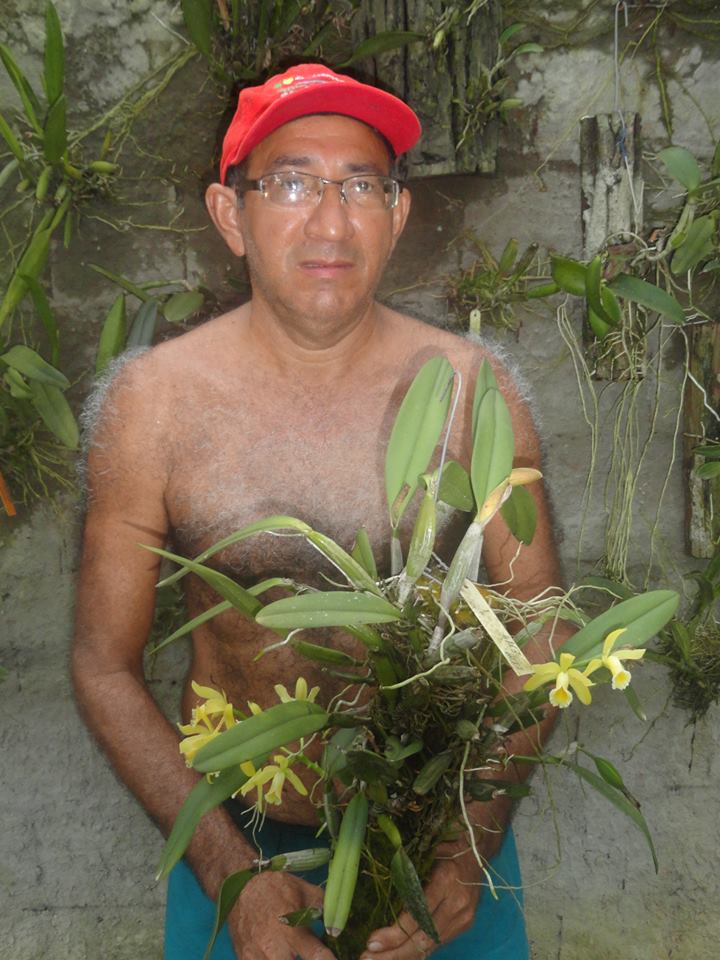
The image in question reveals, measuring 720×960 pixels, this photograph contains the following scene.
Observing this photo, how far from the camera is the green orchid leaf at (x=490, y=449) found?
0.84m

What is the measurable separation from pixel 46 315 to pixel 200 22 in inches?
14.7

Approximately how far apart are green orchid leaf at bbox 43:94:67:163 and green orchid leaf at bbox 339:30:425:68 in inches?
13.0

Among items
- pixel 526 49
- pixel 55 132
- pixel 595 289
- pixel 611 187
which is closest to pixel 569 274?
pixel 595 289

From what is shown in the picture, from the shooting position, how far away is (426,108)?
46.2 inches

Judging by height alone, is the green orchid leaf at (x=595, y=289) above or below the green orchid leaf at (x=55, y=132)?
below

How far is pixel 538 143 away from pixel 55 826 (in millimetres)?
1053

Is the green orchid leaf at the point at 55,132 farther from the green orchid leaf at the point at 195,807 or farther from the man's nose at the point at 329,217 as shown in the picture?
the green orchid leaf at the point at 195,807

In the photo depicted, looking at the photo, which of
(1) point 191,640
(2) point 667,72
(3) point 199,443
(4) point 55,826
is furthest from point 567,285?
(4) point 55,826

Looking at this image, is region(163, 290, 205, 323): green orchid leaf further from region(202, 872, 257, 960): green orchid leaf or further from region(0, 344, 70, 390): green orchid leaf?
region(202, 872, 257, 960): green orchid leaf

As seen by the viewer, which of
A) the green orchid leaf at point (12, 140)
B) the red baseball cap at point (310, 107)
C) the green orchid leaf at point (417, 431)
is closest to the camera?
the green orchid leaf at point (417, 431)

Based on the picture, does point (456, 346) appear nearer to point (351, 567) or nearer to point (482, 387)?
point (482, 387)

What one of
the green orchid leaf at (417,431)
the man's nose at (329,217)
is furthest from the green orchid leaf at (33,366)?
the green orchid leaf at (417,431)

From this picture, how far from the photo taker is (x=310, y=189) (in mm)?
1071

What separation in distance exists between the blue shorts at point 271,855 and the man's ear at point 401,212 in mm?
701
